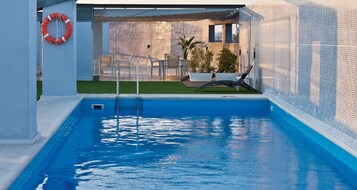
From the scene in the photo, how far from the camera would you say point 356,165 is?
688 cm

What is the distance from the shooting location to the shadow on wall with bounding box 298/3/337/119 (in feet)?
29.5

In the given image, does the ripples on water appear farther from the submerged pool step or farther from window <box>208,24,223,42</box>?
window <box>208,24,223,42</box>

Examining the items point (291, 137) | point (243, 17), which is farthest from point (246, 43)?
point (291, 137)

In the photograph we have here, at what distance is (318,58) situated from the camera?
991 centimetres

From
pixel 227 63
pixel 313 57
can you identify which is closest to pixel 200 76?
pixel 227 63

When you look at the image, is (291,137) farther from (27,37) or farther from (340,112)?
(27,37)

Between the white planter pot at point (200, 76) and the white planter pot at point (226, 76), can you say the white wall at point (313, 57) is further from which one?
the white planter pot at point (200, 76)

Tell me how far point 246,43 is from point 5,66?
12.2 meters

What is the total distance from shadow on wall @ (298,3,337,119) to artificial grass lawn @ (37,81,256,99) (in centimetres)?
428

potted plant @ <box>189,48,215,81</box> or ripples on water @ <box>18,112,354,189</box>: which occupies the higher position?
potted plant @ <box>189,48,215,81</box>

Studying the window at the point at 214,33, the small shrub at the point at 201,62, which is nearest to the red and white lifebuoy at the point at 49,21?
the small shrub at the point at 201,62

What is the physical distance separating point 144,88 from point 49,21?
3.50 metres

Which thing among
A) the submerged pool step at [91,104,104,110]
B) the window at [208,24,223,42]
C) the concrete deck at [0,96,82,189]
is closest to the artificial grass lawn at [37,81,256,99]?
the submerged pool step at [91,104,104,110]

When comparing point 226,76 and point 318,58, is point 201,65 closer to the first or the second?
point 226,76
